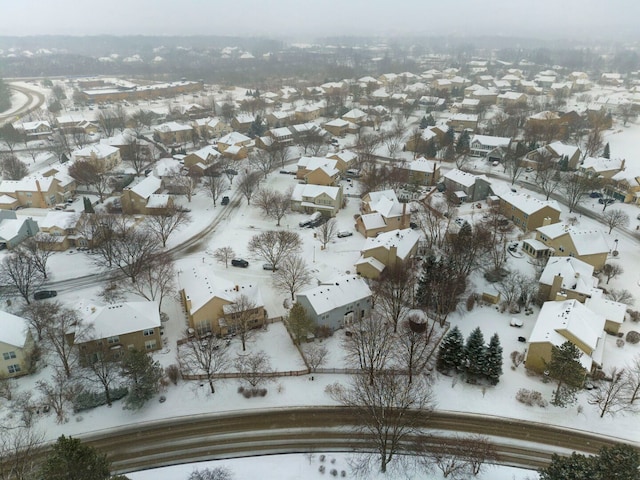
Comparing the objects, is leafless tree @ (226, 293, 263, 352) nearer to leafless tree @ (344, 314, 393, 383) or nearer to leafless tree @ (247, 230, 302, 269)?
leafless tree @ (344, 314, 393, 383)

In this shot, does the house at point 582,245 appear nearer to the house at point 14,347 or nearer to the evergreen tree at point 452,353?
the evergreen tree at point 452,353

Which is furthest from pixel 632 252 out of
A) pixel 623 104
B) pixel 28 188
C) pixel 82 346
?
pixel 623 104

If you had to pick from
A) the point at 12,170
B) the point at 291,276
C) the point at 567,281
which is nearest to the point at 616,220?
the point at 567,281

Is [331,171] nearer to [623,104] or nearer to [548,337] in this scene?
[548,337]

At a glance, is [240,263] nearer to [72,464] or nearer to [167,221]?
[167,221]

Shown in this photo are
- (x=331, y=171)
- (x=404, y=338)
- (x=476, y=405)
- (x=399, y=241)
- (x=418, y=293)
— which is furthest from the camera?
(x=331, y=171)

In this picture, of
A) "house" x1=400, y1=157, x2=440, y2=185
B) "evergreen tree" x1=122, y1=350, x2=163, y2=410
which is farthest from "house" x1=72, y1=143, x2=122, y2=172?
"evergreen tree" x1=122, y1=350, x2=163, y2=410
